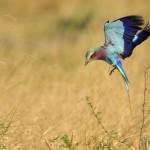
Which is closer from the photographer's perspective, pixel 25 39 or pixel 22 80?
pixel 22 80

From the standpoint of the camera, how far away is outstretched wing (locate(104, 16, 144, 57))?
5.12 m

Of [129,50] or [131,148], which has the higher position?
[129,50]

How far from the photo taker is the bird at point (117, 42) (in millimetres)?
5082

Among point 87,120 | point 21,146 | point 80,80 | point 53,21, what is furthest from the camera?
point 53,21

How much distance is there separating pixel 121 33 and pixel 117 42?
0.07 metres

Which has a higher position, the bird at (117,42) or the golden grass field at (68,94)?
the bird at (117,42)

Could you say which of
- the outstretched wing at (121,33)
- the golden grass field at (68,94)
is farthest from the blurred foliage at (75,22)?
the outstretched wing at (121,33)

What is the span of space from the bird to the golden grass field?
1.13ft

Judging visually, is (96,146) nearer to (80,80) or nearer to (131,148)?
(131,148)

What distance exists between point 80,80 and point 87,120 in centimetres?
290

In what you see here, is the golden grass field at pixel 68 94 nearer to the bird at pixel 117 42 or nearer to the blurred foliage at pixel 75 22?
the blurred foliage at pixel 75 22

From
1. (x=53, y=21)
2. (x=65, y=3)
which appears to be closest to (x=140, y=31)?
(x=53, y=21)

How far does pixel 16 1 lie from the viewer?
1967 centimetres

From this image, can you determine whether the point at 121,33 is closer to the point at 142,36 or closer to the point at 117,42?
the point at 117,42
